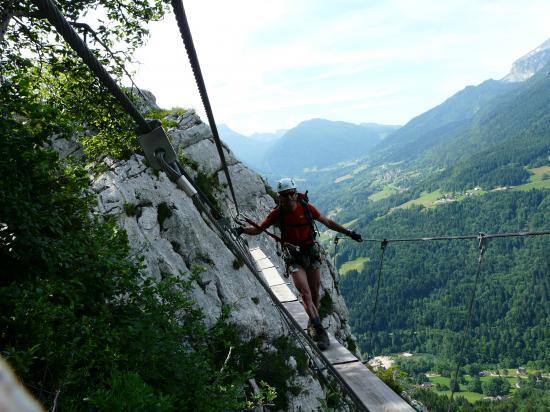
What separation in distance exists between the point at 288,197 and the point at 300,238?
3.38ft

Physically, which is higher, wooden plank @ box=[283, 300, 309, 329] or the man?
the man

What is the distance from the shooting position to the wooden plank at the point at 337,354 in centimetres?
862

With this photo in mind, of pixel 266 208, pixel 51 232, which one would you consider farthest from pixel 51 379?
pixel 266 208

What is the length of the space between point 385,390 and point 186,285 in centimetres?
418

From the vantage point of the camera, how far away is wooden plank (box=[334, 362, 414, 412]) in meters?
6.74

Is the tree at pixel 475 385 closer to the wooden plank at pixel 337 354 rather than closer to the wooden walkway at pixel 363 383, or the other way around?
the wooden walkway at pixel 363 383

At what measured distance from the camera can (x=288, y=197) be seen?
905 cm

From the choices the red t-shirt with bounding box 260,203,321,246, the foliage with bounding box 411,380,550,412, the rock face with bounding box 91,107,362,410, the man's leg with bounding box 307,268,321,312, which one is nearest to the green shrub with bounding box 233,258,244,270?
the rock face with bounding box 91,107,362,410

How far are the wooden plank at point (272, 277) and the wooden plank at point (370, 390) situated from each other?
7733 mm

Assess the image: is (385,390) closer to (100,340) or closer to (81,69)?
(100,340)

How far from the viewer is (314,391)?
44.8 feet

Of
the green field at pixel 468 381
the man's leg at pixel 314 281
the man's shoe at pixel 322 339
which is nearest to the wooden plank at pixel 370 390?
the man's shoe at pixel 322 339

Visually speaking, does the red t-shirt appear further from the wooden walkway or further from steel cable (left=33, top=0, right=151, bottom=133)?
steel cable (left=33, top=0, right=151, bottom=133)

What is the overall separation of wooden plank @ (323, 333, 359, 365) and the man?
16 cm
